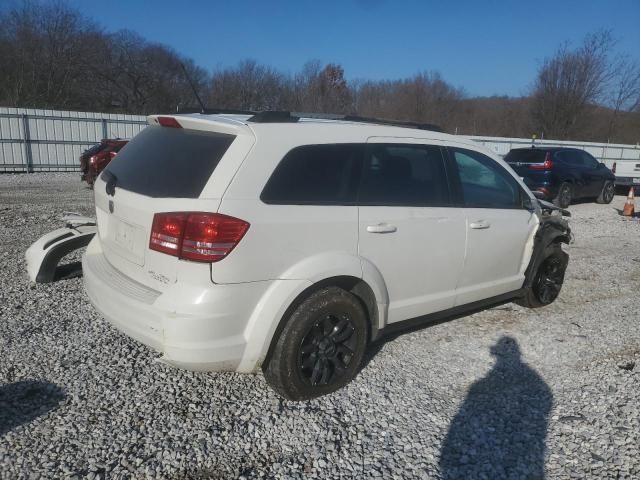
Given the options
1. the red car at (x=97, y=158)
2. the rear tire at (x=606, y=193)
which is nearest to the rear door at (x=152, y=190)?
the red car at (x=97, y=158)

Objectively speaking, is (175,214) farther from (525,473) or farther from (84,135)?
(84,135)

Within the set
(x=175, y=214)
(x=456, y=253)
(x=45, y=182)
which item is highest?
(x=175, y=214)

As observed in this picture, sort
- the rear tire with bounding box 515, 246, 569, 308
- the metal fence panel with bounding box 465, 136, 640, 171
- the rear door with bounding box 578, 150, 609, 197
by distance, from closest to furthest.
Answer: the rear tire with bounding box 515, 246, 569, 308, the rear door with bounding box 578, 150, 609, 197, the metal fence panel with bounding box 465, 136, 640, 171

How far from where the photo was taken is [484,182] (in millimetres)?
4305

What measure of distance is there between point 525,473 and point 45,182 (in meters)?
17.2

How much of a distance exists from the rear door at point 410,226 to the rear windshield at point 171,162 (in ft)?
3.39

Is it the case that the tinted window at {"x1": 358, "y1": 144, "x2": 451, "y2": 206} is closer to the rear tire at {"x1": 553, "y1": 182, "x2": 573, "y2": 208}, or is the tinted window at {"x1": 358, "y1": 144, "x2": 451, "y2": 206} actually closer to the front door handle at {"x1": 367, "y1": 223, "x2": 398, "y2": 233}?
the front door handle at {"x1": 367, "y1": 223, "x2": 398, "y2": 233}

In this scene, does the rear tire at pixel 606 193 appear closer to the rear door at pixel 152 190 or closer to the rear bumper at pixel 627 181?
the rear bumper at pixel 627 181

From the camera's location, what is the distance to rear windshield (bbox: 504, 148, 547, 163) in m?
13.1

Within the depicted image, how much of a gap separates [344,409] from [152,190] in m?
1.83

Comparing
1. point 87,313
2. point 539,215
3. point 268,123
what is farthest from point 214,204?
point 539,215

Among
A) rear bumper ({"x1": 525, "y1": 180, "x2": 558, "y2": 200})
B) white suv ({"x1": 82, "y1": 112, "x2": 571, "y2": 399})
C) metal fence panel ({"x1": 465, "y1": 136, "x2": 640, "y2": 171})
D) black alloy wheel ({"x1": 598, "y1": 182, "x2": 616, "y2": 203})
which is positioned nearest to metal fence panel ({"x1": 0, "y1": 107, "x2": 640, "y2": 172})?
black alloy wheel ({"x1": 598, "y1": 182, "x2": 616, "y2": 203})

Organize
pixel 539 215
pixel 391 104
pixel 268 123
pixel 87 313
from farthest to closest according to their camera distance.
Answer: pixel 391 104 < pixel 539 215 < pixel 87 313 < pixel 268 123

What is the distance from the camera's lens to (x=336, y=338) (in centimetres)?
322
